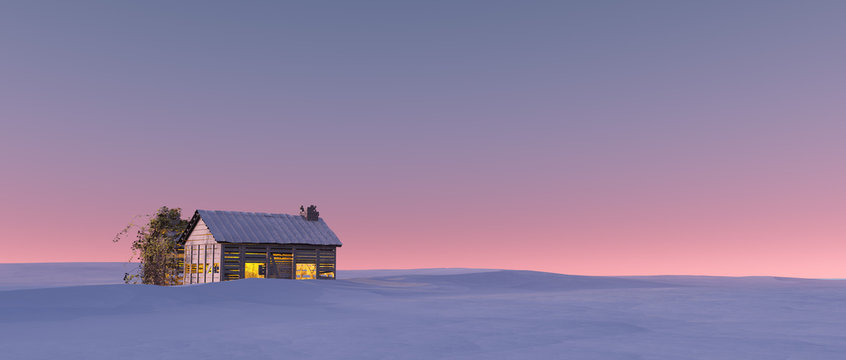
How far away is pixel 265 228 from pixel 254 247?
1825mm

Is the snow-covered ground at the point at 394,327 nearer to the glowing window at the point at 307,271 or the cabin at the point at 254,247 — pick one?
the cabin at the point at 254,247

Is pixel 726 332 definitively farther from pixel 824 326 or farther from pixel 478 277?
pixel 478 277

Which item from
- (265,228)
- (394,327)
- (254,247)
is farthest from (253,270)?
(394,327)

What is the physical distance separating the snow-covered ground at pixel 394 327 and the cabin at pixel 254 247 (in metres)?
14.4

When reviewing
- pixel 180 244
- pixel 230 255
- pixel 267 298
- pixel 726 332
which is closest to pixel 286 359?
pixel 726 332

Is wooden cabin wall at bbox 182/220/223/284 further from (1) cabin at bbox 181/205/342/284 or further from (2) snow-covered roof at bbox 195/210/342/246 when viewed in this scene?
(2) snow-covered roof at bbox 195/210/342/246

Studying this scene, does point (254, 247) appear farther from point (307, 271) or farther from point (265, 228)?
point (307, 271)

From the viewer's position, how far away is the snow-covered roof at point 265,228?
42406 mm

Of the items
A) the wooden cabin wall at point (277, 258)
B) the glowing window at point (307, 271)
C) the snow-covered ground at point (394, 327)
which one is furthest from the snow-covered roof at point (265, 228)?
the snow-covered ground at point (394, 327)

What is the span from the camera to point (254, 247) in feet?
141

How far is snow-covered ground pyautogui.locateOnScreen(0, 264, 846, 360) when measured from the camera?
492 inches

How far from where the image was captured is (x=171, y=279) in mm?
47719

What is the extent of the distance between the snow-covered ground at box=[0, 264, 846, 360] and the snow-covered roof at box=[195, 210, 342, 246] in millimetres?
14591

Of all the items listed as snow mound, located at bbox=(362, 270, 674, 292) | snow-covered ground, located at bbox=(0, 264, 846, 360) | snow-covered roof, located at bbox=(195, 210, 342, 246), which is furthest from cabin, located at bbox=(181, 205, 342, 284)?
snow-covered ground, located at bbox=(0, 264, 846, 360)
